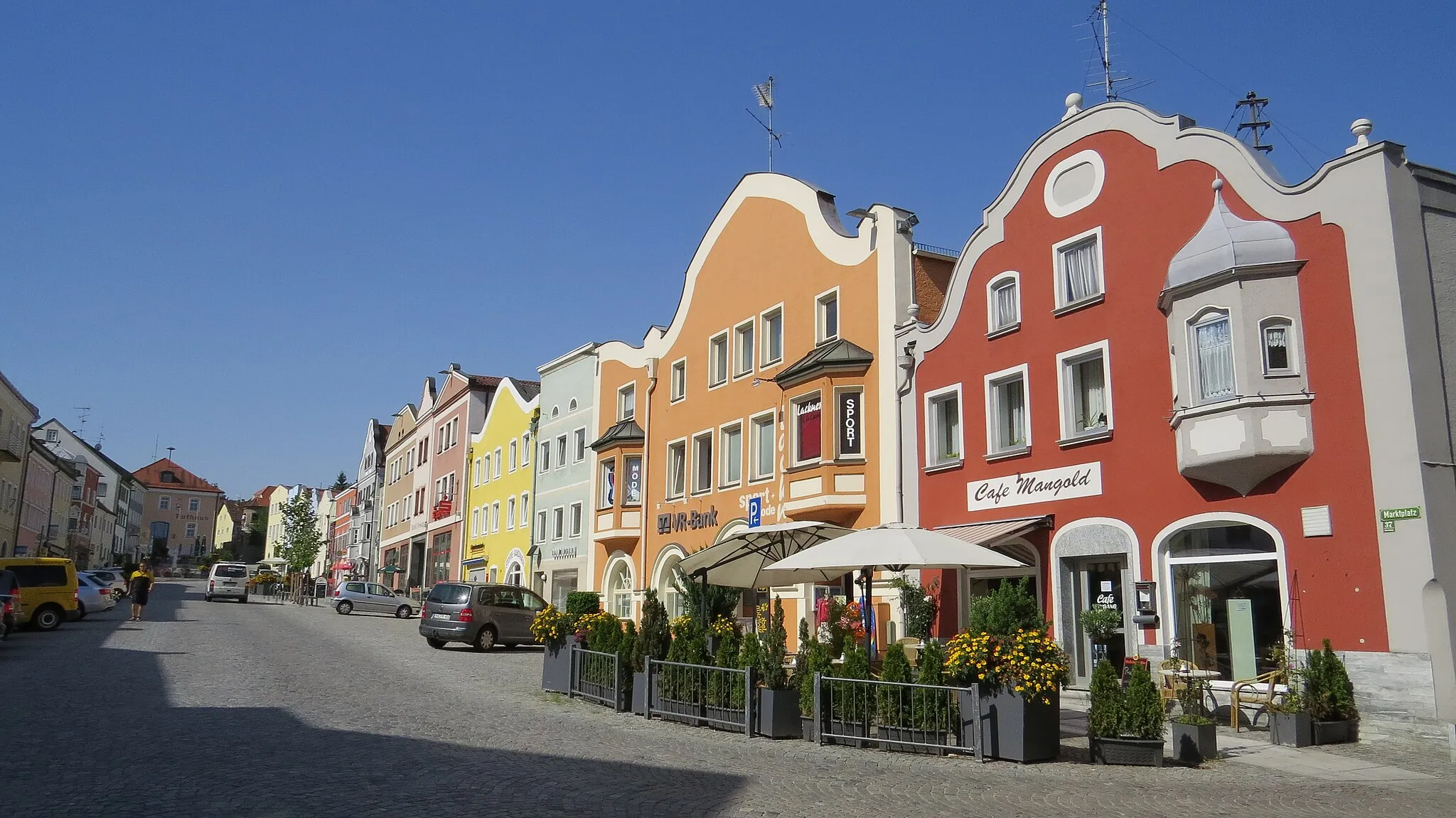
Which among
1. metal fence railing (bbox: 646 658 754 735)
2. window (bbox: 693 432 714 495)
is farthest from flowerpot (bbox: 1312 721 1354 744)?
window (bbox: 693 432 714 495)

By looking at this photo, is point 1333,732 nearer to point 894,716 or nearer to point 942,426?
point 894,716

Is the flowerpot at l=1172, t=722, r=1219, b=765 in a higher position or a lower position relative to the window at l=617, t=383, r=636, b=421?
lower

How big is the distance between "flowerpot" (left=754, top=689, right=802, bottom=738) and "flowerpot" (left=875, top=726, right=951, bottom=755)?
1132mm

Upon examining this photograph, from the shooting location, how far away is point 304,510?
3103 inches

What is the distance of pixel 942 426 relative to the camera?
72.3ft

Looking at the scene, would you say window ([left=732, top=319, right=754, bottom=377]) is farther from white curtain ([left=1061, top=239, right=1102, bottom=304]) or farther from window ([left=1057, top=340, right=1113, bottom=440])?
window ([left=1057, top=340, right=1113, bottom=440])

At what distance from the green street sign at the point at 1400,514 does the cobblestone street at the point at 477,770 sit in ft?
10.9

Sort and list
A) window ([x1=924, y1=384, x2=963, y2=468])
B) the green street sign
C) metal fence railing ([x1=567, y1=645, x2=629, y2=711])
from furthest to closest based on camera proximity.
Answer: window ([x1=924, y1=384, x2=963, y2=468])
metal fence railing ([x1=567, y1=645, x2=629, y2=711])
the green street sign

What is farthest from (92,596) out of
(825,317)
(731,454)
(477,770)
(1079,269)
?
(1079,269)

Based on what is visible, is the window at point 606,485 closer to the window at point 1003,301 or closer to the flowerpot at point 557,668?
the window at point 1003,301

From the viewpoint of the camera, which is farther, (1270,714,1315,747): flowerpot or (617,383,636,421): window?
(617,383,636,421): window

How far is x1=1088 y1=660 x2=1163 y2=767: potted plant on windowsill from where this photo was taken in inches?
437

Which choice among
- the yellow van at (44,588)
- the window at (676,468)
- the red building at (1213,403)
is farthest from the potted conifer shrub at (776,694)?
the yellow van at (44,588)

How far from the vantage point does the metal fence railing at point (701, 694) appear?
13.1 metres
